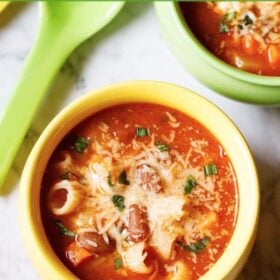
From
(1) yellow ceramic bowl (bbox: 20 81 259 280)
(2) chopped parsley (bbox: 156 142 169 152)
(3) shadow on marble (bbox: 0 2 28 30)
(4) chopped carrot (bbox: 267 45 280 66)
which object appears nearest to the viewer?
(1) yellow ceramic bowl (bbox: 20 81 259 280)

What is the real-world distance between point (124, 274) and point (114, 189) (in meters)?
0.16

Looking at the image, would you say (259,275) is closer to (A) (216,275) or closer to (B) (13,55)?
(A) (216,275)

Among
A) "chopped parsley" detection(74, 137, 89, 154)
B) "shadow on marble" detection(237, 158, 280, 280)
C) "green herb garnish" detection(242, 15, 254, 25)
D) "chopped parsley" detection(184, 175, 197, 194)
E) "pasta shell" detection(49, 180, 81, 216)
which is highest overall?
"green herb garnish" detection(242, 15, 254, 25)

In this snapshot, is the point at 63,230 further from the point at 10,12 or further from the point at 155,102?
the point at 10,12

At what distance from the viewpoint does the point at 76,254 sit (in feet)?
5.08

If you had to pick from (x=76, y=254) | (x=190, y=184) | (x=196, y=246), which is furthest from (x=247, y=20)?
(x=76, y=254)

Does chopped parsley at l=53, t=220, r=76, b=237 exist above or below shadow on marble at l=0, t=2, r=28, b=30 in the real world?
below

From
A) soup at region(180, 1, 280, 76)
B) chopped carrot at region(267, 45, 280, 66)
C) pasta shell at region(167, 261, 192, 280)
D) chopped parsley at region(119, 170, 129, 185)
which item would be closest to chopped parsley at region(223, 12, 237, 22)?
soup at region(180, 1, 280, 76)

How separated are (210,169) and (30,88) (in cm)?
44

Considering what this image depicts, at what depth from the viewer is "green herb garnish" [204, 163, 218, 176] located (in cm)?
160

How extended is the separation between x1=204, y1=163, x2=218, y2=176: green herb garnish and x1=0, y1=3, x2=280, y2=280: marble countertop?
Answer: 20 centimetres

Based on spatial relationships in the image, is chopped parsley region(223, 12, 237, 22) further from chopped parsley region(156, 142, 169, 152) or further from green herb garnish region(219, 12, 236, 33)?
chopped parsley region(156, 142, 169, 152)

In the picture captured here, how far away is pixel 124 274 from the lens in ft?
5.04

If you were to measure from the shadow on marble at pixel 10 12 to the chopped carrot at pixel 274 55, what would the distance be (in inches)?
22.5
